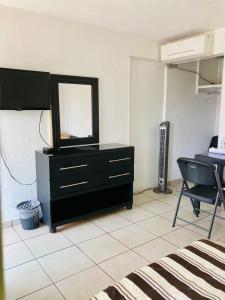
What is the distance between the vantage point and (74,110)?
3178mm

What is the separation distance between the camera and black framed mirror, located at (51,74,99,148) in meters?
3.02

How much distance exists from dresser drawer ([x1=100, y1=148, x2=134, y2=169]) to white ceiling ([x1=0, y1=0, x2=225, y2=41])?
1.59m

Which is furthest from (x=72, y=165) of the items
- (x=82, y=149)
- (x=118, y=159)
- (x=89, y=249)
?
(x=89, y=249)

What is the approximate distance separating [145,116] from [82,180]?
5.45ft

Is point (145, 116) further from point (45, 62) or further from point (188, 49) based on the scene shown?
point (45, 62)

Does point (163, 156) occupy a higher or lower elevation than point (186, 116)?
lower

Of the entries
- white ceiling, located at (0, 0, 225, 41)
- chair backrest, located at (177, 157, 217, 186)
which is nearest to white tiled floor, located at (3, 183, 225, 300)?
chair backrest, located at (177, 157, 217, 186)

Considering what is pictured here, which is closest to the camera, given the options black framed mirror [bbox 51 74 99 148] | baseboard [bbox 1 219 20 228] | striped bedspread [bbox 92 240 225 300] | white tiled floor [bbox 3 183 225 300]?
striped bedspread [bbox 92 240 225 300]

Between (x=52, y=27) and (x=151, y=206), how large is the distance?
263 centimetres

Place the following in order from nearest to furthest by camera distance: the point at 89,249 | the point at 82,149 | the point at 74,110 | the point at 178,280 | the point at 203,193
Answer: the point at 178,280, the point at 89,249, the point at 203,193, the point at 82,149, the point at 74,110

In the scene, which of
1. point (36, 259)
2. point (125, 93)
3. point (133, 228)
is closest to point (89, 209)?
point (133, 228)

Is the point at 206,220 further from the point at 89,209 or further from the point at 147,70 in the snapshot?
the point at 147,70

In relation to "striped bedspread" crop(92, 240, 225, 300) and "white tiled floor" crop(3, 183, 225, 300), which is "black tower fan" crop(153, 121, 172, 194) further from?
"striped bedspread" crop(92, 240, 225, 300)

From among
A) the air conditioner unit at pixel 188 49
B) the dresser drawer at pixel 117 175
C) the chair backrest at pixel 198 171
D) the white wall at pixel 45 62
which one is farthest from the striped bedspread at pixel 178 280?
the air conditioner unit at pixel 188 49
